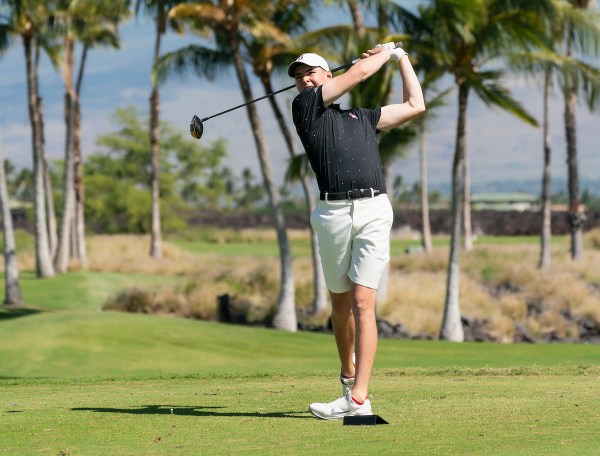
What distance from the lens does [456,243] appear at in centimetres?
2659

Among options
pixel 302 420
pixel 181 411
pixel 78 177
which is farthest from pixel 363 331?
pixel 78 177

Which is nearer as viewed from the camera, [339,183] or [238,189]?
[339,183]

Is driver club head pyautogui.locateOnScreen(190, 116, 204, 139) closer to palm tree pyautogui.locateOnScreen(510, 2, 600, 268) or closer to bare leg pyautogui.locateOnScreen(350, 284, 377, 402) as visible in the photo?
bare leg pyautogui.locateOnScreen(350, 284, 377, 402)

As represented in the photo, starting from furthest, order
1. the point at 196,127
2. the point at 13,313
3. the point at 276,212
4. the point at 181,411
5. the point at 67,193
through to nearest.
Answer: the point at 67,193
the point at 276,212
the point at 13,313
the point at 196,127
the point at 181,411

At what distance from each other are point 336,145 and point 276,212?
22.7m

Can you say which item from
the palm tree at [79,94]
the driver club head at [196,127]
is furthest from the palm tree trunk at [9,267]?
the driver club head at [196,127]

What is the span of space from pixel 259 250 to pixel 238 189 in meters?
125

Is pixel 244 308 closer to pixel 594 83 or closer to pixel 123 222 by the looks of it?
pixel 594 83

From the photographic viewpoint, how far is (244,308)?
102 ft

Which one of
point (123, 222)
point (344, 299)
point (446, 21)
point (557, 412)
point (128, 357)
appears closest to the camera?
point (557, 412)

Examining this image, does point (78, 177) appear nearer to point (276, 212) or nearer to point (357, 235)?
point (276, 212)

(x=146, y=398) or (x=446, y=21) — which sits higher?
(x=446, y=21)

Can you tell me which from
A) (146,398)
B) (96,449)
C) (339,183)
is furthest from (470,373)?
(96,449)

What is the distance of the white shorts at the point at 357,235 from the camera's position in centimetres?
681
